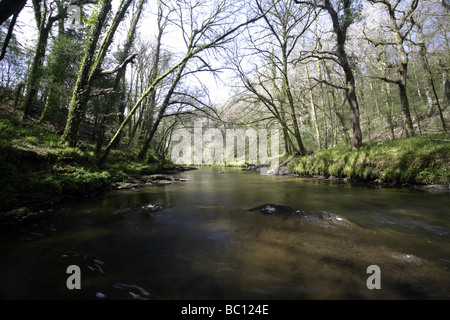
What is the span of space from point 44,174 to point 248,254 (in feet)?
18.8

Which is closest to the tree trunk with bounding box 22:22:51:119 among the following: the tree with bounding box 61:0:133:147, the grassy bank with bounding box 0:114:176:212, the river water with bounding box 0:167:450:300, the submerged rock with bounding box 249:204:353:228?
the grassy bank with bounding box 0:114:176:212

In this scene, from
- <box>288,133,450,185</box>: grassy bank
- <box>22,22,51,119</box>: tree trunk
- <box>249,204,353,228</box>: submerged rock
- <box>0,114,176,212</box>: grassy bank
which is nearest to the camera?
<box>249,204,353,228</box>: submerged rock

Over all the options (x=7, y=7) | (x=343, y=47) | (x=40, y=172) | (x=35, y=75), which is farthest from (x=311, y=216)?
(x=35, y=75)

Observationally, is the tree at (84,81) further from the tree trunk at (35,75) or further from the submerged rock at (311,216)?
the submerged rock at (311,216)

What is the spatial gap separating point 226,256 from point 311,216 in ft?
6.66

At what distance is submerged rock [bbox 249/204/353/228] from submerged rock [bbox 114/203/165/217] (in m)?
2.31

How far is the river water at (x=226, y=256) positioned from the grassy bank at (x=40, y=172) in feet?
2.55

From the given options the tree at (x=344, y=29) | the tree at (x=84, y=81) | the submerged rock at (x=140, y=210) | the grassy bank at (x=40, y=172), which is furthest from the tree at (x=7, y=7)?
the tree at (x=344, y=29)

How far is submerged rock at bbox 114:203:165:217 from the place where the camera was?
403 cm

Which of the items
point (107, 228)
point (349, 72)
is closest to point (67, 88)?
point (107, 228)

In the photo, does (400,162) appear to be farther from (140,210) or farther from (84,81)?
(84,81)

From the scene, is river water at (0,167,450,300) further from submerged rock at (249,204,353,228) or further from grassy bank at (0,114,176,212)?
grassy bank at (0,114,176,212)

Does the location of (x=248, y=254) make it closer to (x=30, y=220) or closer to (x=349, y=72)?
(x=30, y=220)

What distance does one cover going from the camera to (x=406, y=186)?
659 centimetres
